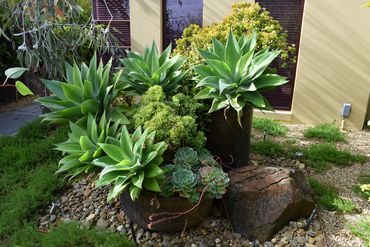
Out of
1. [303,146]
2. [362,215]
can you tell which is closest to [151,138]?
[362,215]

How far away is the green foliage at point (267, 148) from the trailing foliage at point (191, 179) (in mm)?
1414

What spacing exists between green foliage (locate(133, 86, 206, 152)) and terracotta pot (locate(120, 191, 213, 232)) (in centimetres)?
39

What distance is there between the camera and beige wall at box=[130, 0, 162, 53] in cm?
479

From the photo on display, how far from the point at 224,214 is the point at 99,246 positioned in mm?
944

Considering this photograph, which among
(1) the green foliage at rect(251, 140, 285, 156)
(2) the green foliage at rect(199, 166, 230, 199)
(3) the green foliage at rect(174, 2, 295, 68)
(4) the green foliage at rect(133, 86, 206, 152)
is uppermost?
(3) the green foliage at rect(174, 2, 295, 68)

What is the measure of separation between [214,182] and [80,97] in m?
1.24

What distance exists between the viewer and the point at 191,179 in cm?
204

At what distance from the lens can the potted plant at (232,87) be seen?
8.03 feet

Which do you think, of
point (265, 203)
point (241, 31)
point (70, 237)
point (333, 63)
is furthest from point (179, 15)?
point (70, 237)

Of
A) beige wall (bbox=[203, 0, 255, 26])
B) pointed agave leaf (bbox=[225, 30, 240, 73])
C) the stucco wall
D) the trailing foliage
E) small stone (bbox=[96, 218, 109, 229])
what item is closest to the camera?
the trailing foliage

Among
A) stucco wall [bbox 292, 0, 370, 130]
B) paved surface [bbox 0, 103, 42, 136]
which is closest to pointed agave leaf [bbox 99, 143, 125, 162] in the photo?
paved surface [bbox 0, 103, 42, 136]

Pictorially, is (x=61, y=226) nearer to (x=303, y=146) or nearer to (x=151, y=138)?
(x=151, y=138)

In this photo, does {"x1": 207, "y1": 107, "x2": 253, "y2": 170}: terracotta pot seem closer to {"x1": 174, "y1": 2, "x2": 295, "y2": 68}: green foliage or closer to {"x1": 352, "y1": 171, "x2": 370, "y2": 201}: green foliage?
{"x1": 174, "y1": 2, "x2": 295, "y2": 68}: green foliage

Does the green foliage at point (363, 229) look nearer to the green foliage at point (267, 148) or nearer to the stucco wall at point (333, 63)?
the green foliage at point (267, 148)
